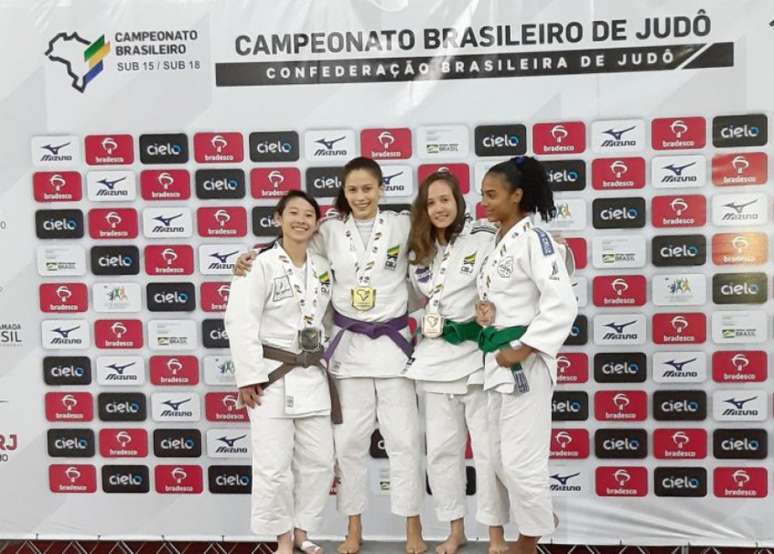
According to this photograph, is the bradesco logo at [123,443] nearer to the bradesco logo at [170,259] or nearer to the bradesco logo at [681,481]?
the bradesco logo at [170,259]

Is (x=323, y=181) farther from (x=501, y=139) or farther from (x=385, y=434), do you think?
(x=385, y=434)

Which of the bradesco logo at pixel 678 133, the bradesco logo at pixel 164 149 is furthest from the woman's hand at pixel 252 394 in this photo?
the bradesco logo at pixel 678 133

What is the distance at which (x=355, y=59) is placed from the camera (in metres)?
3.37

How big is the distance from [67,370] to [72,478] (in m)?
0.52

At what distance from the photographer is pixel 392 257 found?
2.85 meters


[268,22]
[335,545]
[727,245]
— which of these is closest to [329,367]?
[335,545]

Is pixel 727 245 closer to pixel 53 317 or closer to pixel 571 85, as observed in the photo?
pixel 571 85

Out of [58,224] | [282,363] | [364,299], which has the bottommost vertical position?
[282,363]

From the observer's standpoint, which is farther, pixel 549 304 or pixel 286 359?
pixel 286 359

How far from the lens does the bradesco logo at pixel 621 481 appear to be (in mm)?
3420

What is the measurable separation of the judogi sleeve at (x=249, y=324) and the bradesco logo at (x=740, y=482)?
2.05m

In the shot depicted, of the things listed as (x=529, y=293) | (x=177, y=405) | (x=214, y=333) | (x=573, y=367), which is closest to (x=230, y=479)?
(x=177, y=405)

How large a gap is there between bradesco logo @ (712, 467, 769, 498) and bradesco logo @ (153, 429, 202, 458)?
2319mm

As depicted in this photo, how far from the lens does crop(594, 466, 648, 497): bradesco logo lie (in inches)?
135
